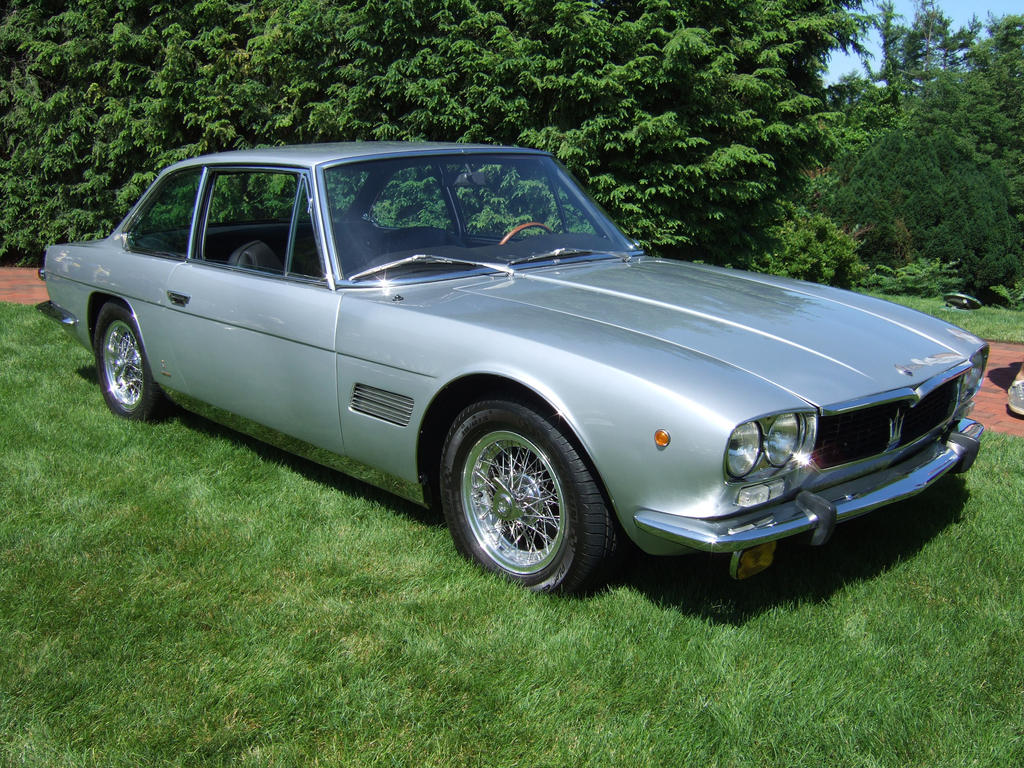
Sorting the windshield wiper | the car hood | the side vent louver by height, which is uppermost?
the windshield wiper

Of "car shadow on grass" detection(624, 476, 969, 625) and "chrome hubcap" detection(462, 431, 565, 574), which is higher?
"chrome hubcap" detection(462, 431, 565, 574)

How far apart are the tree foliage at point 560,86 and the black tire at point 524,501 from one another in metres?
4.76

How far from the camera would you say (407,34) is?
26.7ft

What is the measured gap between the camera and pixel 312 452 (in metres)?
3.92

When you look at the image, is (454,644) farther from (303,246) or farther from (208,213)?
(208,213)

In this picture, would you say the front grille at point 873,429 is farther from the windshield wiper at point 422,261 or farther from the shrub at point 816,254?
the shrub at point 816,254

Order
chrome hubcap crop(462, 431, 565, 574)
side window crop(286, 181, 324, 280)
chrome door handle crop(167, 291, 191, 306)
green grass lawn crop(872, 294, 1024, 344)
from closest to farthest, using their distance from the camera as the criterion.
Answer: chrome hubcap crop(462, 431, 565, 574), side window crop(286, 181, 324, 280), chrome door handle crop(167, 291, 191, 306), green grass lawn crop(872, 294, 1024, 344)

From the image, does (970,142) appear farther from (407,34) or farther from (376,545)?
(376,545)

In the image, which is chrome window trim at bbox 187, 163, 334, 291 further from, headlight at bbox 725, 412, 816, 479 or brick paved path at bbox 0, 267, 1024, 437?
brick paved path at bbox 0, 267, 1024, 437

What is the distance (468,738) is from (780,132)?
658 centimetres

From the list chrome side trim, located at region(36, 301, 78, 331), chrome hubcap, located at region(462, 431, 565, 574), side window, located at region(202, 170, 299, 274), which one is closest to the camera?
chrome hubcap, located at region(462, 431, 565, 574)

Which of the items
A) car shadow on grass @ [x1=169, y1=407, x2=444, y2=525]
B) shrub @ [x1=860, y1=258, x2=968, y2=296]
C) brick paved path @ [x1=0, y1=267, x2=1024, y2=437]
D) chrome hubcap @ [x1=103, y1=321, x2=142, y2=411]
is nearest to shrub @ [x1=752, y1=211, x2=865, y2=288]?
shrub @ [x1=860, y1=258, x2=968, y2=296]

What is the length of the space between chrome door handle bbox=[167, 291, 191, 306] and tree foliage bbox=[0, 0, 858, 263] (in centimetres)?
393

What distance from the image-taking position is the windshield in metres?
3.87
